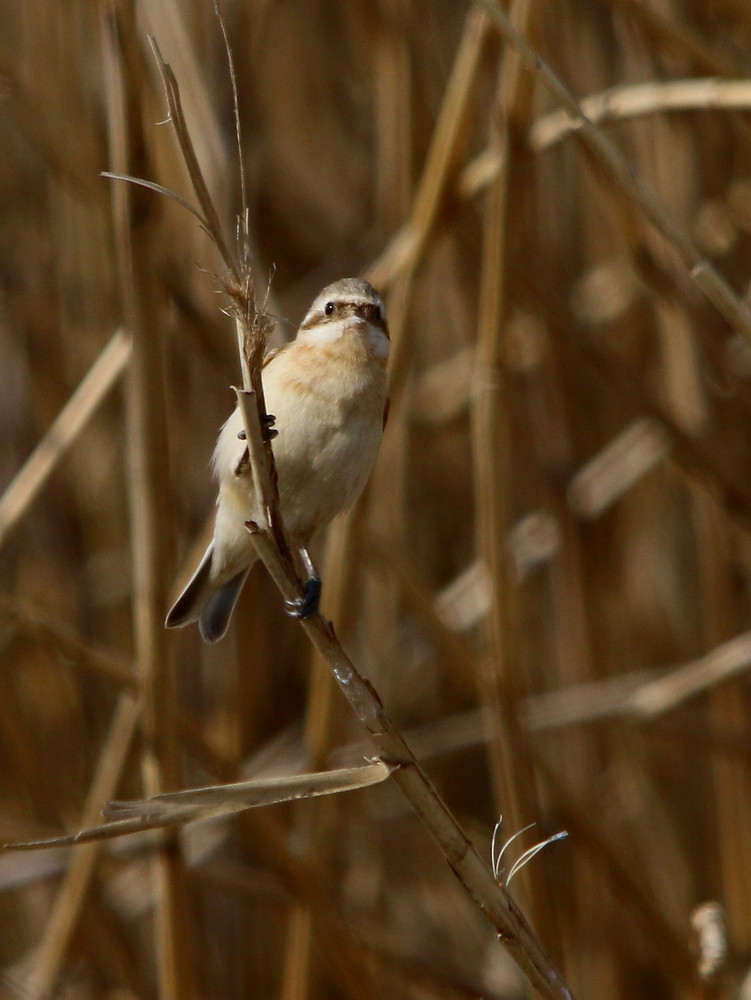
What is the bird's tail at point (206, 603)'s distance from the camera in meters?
2.01

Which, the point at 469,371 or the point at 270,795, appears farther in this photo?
the point at 469,371

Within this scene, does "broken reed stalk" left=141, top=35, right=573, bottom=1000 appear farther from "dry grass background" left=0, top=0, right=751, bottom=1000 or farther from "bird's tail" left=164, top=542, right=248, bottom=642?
"bird's tail" left=164, top=542, right=248, bottom=642

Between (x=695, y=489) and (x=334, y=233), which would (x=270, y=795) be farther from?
(x=334, y=233)

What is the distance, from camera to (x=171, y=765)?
180cm

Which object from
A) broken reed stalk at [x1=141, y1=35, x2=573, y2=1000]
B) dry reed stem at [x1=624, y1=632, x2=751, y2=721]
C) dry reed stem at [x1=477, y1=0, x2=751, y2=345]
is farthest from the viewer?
dry reed stem at [x1=624, y1=632, x2=751, y2=721]

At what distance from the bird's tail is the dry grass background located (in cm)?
14

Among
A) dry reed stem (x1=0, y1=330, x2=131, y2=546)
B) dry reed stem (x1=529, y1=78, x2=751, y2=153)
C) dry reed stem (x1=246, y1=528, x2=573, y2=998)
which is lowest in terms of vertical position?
dry reed stem (x1=246, y1=528, x2=573, y2=998)

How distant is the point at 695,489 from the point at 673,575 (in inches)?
23.1

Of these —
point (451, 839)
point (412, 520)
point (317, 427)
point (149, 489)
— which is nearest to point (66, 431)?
point (149, 489)

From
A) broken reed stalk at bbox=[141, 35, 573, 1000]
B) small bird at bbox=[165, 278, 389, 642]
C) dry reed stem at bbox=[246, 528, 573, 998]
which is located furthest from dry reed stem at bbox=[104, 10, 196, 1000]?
dry reed stem at bbox=[246, 528, 573, 998]

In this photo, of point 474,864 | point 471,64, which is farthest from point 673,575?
point 474,864

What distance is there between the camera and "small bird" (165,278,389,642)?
1797 mm

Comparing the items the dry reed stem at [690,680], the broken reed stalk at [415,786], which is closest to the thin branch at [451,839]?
the broken reed stalk at [415,786]

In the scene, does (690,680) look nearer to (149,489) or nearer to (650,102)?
(650,102)
